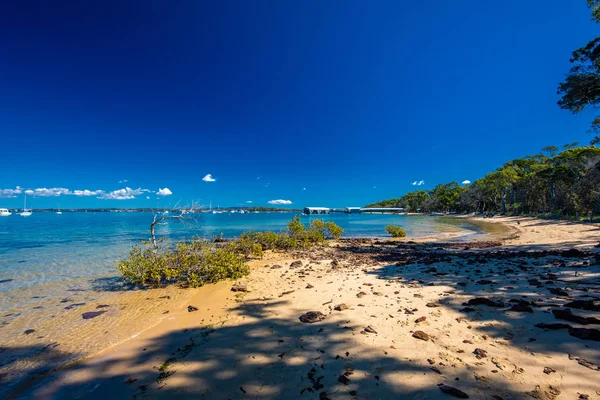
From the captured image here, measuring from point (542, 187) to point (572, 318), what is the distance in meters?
63.2

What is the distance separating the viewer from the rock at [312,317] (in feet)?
16.7

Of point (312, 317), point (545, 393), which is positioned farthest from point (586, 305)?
point (312, 317)

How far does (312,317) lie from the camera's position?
17.0 ft

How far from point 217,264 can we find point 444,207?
122487mm

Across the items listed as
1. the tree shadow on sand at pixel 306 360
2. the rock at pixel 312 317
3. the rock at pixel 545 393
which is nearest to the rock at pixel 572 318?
the tree shadow on sand at pixel 306 360

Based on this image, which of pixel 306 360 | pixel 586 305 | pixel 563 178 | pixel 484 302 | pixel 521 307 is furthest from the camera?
pixel 563 178

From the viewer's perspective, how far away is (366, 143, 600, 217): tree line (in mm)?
33188

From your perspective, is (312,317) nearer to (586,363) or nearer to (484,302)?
(484,302)

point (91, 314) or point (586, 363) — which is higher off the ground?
point (586, 363)

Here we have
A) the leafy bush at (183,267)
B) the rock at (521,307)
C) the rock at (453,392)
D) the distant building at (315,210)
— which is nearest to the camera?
the rock at (453,392)

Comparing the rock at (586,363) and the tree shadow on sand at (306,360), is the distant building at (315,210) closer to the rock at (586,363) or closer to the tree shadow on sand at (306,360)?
the tree shadow on sand at (306,360)

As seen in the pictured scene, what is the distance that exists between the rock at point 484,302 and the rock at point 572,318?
79cm

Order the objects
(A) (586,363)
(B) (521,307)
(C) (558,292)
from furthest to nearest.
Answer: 1. (C) (558,292)
2. (B) (521,307)
3. (A) (586,363)

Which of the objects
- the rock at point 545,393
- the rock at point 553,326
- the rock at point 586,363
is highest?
the rock at point 553,326
